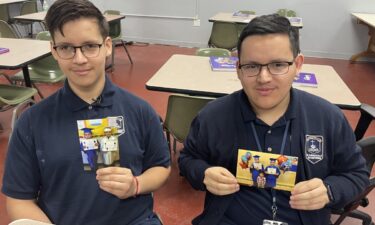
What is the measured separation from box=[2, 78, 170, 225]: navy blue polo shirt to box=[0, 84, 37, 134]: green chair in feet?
5.12

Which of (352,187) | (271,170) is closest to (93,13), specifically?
(271,170)

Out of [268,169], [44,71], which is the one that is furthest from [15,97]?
[268,169]

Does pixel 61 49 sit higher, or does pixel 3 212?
pixel 61 49

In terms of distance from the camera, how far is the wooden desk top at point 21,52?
106 inches

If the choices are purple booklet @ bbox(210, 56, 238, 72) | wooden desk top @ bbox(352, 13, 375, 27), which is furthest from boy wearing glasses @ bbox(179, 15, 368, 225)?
wooden desk top @ bbox(352, 13, 375, 27)

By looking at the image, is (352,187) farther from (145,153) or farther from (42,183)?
(42,183)

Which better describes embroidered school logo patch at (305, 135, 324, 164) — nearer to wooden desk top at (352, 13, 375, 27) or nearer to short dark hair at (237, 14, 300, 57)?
short dark hair at (237, 14, 300, 57)

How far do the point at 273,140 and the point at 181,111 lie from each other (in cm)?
104

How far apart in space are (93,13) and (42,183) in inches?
26.3

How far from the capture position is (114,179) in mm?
1133

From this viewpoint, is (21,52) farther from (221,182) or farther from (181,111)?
(221,182)

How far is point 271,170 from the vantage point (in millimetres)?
1160

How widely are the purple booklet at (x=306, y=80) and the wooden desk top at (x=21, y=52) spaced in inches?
86.6

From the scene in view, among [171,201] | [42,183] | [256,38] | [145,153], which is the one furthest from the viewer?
[171,201]
